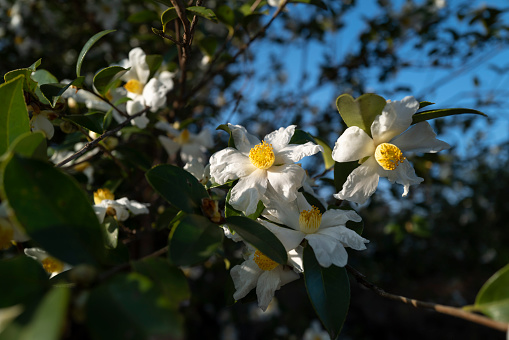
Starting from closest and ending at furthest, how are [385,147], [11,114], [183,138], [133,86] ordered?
[11,114] → [385,147] → [133,86] → [183,138]

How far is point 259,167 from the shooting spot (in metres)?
0.67

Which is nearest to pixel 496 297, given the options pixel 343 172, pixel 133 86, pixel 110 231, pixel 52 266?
pixel 343 172

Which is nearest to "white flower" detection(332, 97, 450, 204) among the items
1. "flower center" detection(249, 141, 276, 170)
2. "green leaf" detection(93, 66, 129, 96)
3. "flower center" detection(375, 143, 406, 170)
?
A: "flower center" detection(375, 143, 406, 170)

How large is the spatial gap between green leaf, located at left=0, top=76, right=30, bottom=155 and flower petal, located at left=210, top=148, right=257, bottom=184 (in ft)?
0.99

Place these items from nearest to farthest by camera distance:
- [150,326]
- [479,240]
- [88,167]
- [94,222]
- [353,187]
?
[150,326]
[94,222]
[353,187]
[88,167]
[479,240]

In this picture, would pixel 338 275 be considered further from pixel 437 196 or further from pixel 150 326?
pixel 437 196

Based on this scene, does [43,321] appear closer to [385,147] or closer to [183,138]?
[385,147]

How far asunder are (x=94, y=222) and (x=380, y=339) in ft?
11.7

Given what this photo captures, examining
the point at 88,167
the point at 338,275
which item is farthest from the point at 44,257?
the point at 338,275

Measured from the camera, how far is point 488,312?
1.36 ft

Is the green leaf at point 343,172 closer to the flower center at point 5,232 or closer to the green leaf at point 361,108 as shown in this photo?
the green leaf at point 361,108

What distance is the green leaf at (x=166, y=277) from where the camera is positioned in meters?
0.42

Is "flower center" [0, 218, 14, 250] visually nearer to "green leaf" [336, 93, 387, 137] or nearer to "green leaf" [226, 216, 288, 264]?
"green leaf" [226, 216, 288, 264]

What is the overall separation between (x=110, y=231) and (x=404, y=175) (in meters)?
0.59
